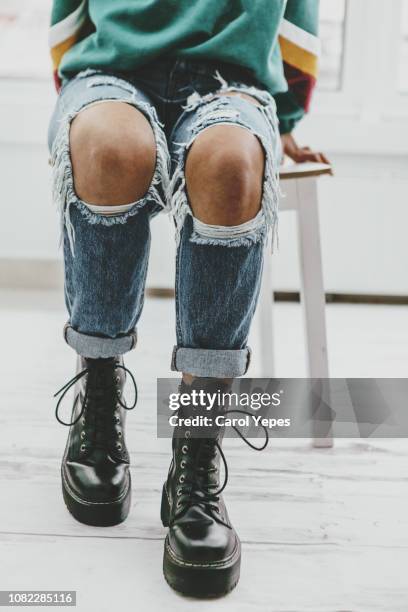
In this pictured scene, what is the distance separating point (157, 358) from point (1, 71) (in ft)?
3.79

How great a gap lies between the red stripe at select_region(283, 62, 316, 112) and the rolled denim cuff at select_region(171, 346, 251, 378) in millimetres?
501

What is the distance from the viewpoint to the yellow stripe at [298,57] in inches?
40.6

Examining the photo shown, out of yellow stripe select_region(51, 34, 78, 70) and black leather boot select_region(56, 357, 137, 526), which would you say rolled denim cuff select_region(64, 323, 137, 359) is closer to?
black leather boot select_region(56, 357, 137, 526)

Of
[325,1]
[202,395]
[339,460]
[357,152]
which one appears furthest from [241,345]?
[325,1]

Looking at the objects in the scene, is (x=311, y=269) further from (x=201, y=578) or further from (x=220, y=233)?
(x=201, y=578)

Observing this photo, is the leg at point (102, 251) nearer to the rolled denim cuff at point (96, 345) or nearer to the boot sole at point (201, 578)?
the rolled denim cuff at point (96, 345)

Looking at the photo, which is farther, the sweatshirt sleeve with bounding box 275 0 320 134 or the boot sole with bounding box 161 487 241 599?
the sweatshirt sleeve with bounding box 275 0 320 134

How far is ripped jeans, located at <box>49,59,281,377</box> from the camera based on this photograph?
76 centimetres

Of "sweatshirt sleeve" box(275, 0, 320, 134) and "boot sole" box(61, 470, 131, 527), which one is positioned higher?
"sweatshirt sleeve" box(275, 0, 320, 134)

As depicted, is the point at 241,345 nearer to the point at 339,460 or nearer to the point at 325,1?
the point at 339,460

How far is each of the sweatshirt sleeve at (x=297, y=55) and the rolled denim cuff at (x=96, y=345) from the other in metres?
0.49

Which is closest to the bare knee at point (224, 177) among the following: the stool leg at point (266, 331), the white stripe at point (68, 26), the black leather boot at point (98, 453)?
the black leather boot at point (98, 453)

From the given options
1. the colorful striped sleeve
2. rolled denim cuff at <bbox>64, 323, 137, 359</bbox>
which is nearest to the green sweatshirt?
the colorful striped sleeve

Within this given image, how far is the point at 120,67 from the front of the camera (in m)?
0.90
